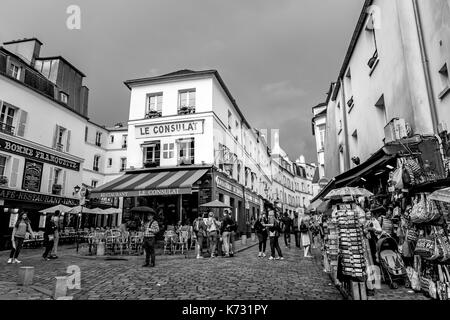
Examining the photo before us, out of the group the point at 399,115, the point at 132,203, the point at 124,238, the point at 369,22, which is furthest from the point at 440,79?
the point at 132,203

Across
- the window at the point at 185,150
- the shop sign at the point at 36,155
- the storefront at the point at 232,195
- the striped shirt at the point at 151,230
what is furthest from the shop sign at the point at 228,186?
the shop sign at the point at 36,155

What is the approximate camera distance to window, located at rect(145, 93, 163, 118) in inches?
740

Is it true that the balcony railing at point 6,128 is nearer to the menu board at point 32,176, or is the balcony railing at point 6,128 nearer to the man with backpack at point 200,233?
the menu board at point 32,176

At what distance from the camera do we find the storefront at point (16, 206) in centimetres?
1464

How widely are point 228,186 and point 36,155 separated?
11.8 m

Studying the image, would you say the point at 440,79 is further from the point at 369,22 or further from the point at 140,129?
the point at 140,129

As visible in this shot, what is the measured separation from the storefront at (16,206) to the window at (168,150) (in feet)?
23.9

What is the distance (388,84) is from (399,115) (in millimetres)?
1247

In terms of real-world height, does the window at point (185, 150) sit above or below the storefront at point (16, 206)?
above

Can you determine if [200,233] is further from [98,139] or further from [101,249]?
[98,139]

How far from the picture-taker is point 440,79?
6.12m

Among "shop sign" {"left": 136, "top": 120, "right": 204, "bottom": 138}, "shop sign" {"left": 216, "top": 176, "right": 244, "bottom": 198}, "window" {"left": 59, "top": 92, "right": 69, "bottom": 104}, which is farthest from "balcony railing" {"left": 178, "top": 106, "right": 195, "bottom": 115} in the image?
"window" {"left": 59, "top": 92, "right": 69, "bottom": 104}

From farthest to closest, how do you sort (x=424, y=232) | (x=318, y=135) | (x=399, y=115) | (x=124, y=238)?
1. (x=318, y=135)
2. (x=124, y=238)
3. (x=399, y=115)
4. (x=424, y=232)

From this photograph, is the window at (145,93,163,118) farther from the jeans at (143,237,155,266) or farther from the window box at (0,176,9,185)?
the jeans at (143,237,155,266)
